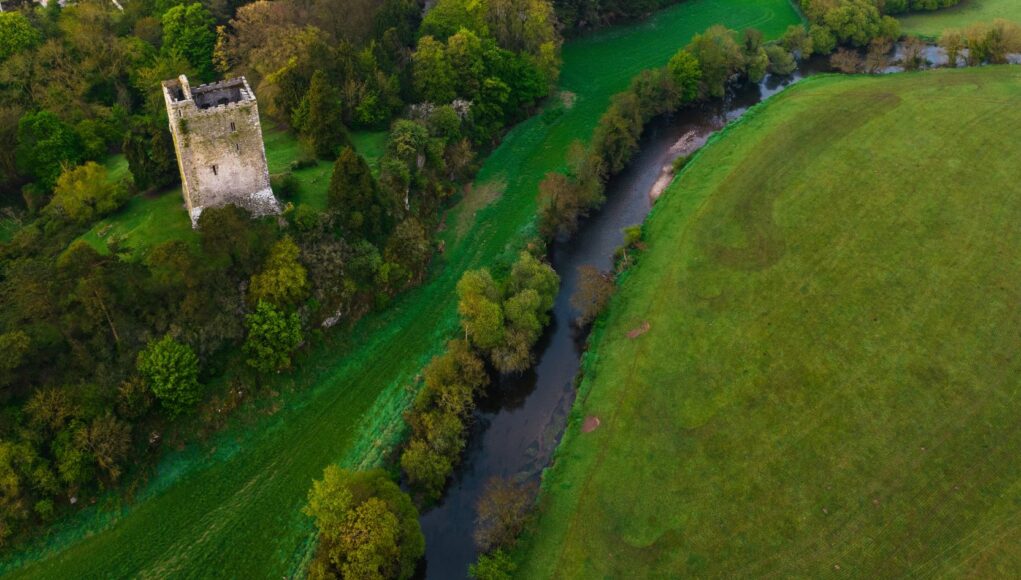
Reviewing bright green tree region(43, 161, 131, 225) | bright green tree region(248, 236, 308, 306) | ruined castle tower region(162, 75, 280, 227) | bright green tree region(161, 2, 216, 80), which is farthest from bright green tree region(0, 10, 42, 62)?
bright green tree region(248, 236, 308, 306)

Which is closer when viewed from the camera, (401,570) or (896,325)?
(401,570)

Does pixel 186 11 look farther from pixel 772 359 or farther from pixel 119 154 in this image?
pixel 772 359

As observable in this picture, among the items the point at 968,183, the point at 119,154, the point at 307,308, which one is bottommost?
the point at 968,183

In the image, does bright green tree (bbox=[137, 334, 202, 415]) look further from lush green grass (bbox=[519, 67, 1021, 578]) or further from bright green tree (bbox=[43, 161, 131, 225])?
lush green grass (bbox=[519, 67, 1021, 578])

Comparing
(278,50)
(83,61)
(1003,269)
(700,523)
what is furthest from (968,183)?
(83,61)

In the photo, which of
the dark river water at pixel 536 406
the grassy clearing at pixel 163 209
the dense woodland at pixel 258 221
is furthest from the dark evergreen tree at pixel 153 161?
the dark river water at pixel 536 406

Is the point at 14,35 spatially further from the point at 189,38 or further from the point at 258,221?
the point at 258,221
